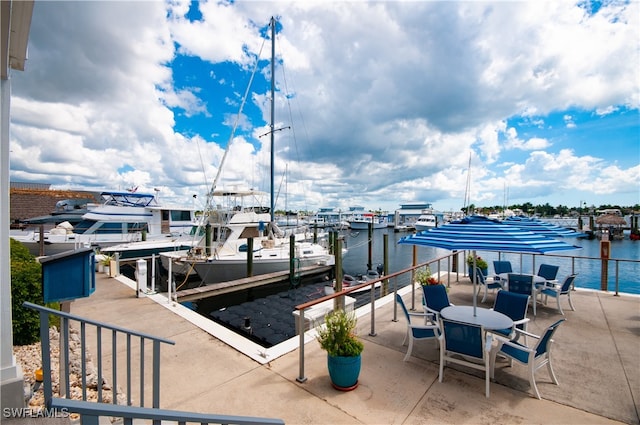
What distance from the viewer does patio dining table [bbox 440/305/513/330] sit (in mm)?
4102

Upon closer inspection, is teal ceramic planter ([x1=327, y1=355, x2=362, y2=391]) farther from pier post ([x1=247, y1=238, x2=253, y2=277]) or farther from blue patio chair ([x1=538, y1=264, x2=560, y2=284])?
pier post ([x1=247, y1=238, x2=253, y2=277])

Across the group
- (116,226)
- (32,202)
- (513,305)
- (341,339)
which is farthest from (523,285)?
(32,202)

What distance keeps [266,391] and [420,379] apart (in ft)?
6.56

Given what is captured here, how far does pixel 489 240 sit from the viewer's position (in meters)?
4.02

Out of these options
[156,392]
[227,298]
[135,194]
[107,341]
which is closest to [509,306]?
[156,392]

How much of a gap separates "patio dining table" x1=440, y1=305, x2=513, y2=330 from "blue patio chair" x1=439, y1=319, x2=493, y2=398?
0.77ft

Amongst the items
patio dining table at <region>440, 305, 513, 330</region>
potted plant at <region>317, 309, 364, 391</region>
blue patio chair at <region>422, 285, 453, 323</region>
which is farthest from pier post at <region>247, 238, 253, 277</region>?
potted plant at <region>317, 309, 364, 391</region>

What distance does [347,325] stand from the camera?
363 centimetres

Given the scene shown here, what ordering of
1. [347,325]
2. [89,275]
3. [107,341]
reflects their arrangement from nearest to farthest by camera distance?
[89,275] < [347,325] < [107,341]

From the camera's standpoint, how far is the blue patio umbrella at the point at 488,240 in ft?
12.6

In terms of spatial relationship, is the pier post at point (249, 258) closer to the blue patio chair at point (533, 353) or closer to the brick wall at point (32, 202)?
the blue patio chair at point (533, 353)

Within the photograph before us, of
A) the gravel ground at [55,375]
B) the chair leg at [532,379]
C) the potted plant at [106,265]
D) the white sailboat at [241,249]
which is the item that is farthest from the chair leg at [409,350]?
the potted plant at [106,265]

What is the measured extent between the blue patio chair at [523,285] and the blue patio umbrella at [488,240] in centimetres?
256

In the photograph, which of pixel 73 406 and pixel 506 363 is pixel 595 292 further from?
pixel 73 406
